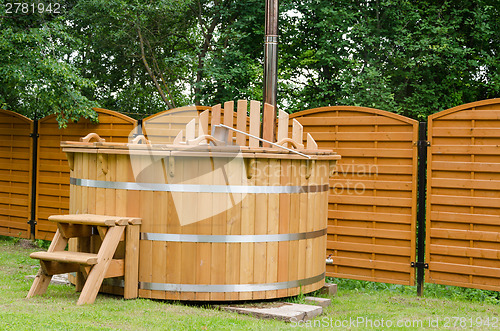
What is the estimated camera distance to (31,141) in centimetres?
944

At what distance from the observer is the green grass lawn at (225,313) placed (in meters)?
4.38

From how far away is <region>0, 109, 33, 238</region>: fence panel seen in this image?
953 centimetres

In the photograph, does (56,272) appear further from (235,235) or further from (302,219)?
(302,219)

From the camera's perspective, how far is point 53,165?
9.16 metres

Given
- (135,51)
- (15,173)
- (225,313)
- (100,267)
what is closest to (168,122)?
(15,173)

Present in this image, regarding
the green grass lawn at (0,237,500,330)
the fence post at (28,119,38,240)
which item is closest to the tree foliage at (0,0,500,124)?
the fence post at (28,119,38,240)

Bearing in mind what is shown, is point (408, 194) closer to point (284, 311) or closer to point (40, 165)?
point (284, 311)

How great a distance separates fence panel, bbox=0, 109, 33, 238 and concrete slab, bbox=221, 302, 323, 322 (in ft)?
18.7

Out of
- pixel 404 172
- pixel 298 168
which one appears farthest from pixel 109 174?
pixel 404 172

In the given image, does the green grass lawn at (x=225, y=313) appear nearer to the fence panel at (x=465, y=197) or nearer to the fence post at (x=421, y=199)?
the fence post at (x=421, y=199)

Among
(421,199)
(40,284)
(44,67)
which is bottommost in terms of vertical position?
(40,284)

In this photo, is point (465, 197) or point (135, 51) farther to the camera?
point (135, 51)

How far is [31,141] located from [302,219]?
575 centimetres

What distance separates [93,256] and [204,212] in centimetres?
104
